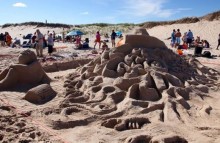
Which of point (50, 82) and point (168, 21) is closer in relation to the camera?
point (50, 82)

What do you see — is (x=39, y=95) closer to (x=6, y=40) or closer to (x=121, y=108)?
(x=121, y=108)

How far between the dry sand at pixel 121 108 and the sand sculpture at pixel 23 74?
38cm

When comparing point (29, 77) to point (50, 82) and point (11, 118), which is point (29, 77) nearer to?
point (50, 82)

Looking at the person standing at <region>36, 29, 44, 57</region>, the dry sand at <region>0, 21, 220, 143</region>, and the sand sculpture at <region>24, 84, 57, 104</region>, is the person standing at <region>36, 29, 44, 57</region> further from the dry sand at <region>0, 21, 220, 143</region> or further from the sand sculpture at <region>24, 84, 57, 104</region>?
the sand sculpture at <region>24, 84, 57, 104</region>

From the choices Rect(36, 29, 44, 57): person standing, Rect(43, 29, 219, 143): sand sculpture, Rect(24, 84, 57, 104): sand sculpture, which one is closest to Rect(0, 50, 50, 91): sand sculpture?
Rect(43, 29, 219, 143): sand sculpture

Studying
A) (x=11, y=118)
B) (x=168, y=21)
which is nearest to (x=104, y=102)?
(x=11, y=118)

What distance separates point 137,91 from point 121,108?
742mm

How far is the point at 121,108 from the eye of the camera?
19.6ft

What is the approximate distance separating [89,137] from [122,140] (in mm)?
491

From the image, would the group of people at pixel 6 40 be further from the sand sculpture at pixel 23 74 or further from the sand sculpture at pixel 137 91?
the sand sculpture at pixel 137 91

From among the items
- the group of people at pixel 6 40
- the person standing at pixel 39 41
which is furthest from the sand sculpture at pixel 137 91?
the group of people at pixel 6 40

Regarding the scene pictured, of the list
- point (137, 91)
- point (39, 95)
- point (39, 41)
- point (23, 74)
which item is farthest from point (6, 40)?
point (137, 91)

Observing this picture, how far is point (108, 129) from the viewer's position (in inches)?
206

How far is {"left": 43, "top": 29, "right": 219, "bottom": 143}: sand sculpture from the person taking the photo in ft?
17.8
